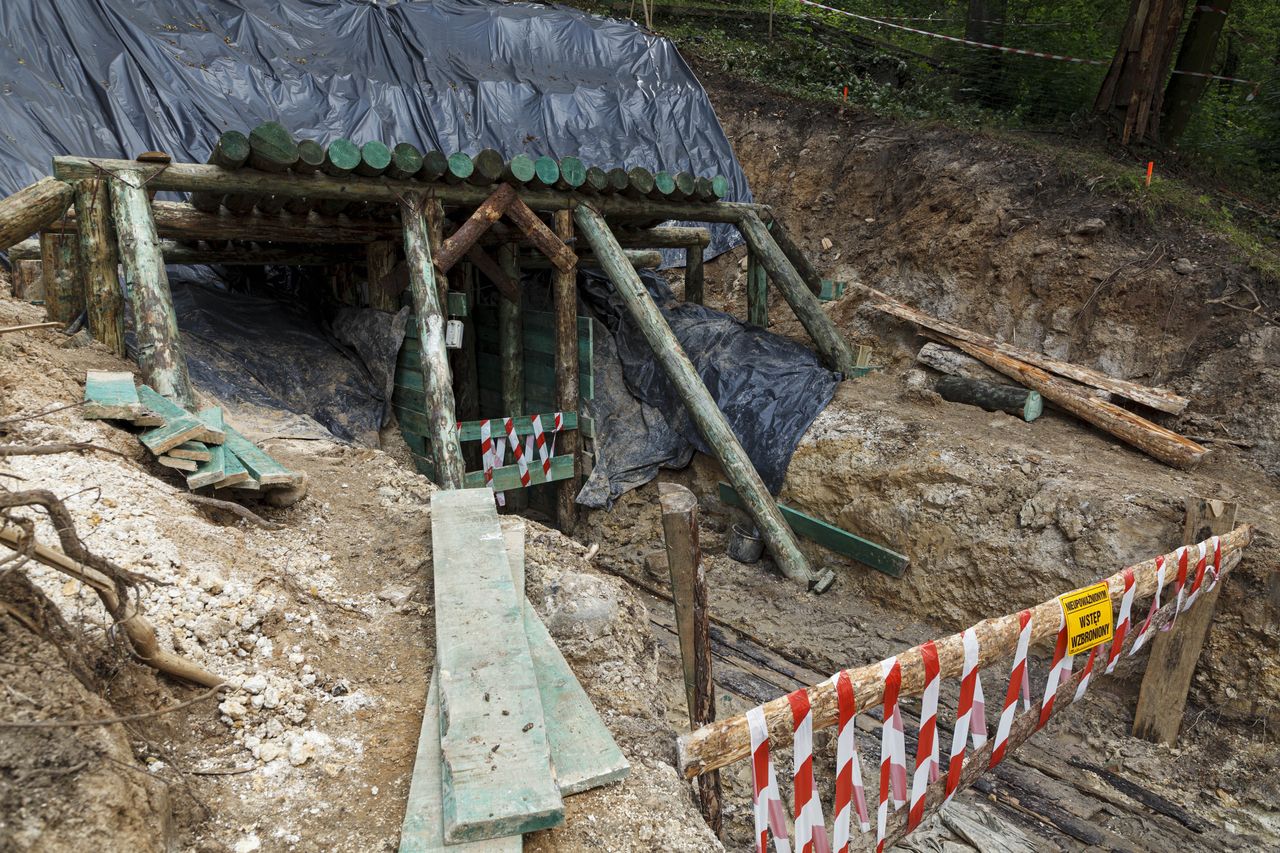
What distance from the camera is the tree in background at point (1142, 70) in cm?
827

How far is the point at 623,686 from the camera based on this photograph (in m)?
2.73

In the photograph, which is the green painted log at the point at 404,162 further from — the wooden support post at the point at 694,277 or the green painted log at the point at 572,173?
the wooden support post at the point at 694,277

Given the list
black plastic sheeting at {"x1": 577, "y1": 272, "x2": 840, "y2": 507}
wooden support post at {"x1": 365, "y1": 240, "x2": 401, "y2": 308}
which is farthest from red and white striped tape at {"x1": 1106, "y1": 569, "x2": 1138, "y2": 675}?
wooden support post at {"x1": 365, "y1": 240, "x2": 401, "y2": 308}

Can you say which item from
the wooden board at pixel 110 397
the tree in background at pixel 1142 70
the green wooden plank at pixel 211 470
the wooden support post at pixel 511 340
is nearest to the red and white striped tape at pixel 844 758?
the green wooden plank at pixel 211 470

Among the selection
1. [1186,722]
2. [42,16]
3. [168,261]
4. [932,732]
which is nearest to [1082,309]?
[1186,722]

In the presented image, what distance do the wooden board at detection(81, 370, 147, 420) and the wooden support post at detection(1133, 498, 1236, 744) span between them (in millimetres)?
5622

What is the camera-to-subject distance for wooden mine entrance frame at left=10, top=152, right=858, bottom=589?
15.9ft

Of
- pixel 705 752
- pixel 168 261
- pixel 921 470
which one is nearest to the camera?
pixel 705 752

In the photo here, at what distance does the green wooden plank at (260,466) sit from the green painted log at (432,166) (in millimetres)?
2821

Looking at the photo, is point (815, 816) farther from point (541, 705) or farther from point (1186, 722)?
point (1186, 722)

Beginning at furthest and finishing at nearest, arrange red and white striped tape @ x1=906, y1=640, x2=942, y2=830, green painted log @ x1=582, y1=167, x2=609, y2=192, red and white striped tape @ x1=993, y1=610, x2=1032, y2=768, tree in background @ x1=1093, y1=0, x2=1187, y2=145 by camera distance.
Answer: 1. tree in background @ x1=1093, y1=0, x2=1187, y2=145
2. green painted log @ x1=582, y1=167, x2=609, y2=192
3. red and white striped tape @ x1=993, y1=610, x2=1032, y2=768
4. red and white striped tape @ x1=906, y1=640, x2=942, y2=830

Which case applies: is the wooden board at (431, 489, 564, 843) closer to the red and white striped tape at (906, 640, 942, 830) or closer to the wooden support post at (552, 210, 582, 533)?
the red and white striped tape at (906, 640, 942, 830)

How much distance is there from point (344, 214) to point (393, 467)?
118 inches

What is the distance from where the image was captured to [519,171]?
6.14m
